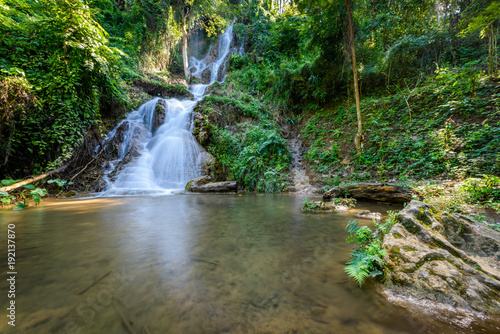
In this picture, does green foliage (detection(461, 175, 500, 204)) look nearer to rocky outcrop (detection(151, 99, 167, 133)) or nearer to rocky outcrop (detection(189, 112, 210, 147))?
rocky outcrop (detection(189, 112, 210, 147))

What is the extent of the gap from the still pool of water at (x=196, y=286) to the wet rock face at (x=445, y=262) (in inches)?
5.8

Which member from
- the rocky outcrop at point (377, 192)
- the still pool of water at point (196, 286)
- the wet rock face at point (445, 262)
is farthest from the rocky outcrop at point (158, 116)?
the wet rock face at point (445, 262)

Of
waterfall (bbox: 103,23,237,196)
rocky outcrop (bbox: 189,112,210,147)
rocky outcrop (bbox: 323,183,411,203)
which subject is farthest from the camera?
rocky outcrop (bbox: 189,112,210,147)

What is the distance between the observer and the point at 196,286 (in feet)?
4.49

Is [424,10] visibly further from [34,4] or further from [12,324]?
[34,4]

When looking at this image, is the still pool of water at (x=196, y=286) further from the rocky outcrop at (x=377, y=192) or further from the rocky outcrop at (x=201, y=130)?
the rocky outcrop at (x=201, y=130)

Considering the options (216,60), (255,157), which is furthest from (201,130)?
(216,60)

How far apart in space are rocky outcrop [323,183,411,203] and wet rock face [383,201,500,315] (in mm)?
3045

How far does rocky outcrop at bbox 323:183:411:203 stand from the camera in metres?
4.49

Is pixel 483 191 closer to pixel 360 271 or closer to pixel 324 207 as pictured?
pixel 324 207

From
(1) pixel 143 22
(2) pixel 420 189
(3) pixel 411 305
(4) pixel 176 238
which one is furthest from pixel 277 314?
(1) pixel 143 22

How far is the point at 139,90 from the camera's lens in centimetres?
1355

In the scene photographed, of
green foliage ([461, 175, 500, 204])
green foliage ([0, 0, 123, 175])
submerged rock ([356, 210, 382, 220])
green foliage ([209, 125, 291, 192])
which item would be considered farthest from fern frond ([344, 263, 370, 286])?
green foliage ([0, 0, 123, 175])

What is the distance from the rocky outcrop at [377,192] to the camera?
449cm
